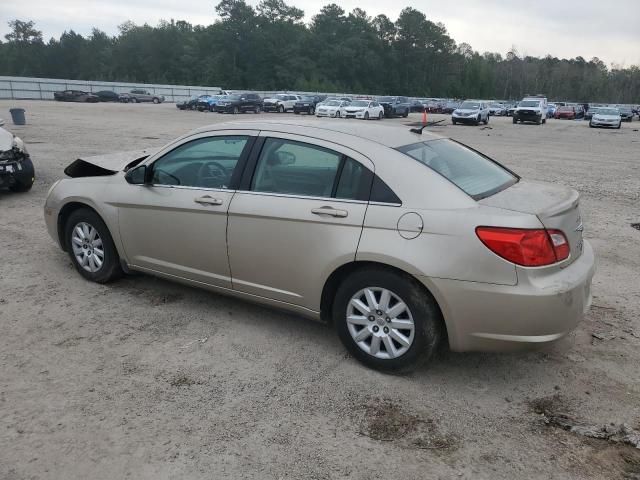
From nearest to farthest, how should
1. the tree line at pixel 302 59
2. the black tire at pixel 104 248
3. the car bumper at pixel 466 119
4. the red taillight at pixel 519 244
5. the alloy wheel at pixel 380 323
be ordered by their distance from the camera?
the red taillight at pixel 519 244
the alloy wheel at pixel 380 323
the black tire at pixel 104 248
the car bumper at pixel 466 119
the tree line at pixel 302 59

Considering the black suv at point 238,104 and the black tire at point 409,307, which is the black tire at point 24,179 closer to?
the black tire at point 409,307

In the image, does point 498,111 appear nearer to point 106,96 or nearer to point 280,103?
point 280,103

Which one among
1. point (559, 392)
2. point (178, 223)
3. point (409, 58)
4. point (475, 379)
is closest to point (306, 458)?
point (475, 379)

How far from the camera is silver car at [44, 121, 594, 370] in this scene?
3111 mm

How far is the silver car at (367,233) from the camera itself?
10.2 ft

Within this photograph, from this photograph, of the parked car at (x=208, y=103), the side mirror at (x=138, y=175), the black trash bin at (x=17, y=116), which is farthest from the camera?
the parked car at (x=208, y=103)

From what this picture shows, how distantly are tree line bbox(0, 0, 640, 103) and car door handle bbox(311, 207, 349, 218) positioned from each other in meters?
99.1

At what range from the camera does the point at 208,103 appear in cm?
4456

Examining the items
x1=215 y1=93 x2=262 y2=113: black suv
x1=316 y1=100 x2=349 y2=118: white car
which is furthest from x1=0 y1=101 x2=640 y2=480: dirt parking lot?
x1=215 y1=93 x2=262 y2=113: black suv

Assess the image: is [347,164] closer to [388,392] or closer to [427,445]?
[388,392]

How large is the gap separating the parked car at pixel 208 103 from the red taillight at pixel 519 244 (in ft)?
140

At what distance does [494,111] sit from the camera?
59156 mm

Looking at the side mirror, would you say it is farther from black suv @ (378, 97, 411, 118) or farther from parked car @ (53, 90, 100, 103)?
parked car @ (53, 90, 100, 103)

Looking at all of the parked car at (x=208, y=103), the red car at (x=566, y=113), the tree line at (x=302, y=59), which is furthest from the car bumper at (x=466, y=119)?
the tree line at (x=302, y=59)
